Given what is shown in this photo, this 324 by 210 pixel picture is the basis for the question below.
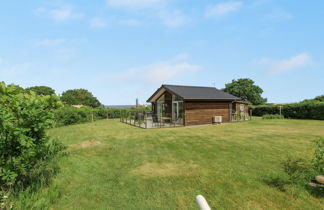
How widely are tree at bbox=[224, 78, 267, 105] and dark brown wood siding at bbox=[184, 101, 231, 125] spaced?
29861mm

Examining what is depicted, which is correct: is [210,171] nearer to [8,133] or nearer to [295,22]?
[8,133]

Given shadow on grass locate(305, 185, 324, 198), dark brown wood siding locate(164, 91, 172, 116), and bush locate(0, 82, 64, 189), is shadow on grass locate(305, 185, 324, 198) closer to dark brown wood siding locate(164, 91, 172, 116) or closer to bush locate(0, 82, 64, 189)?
bush locate(0, 82, 64, 189)

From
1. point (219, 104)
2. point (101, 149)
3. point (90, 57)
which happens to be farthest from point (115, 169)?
point (219, 104)

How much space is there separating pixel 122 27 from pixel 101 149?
1000 cm

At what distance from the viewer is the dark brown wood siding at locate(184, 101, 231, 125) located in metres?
15.4

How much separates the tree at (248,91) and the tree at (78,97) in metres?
56.4

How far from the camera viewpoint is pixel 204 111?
53.9ft

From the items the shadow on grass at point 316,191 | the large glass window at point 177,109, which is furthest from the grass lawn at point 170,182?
the large glass window at point 177,109

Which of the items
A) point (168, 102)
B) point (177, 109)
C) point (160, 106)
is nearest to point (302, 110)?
point (177, 109)

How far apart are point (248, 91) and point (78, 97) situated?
61.2 metres

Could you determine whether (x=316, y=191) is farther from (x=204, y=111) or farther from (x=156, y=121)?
(x=156, y=121)

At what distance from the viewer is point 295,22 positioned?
31.2 ft

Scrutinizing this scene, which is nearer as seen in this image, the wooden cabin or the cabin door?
the wooden cabin

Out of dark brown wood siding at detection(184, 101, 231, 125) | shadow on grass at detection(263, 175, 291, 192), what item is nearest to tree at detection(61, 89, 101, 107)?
dark brown wood siding at detection(184, 101, 231, 125)
